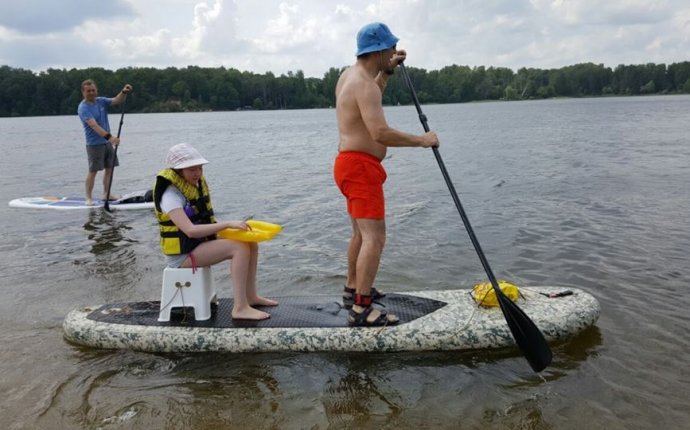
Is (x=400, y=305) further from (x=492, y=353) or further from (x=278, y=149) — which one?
(x=278, y=149)

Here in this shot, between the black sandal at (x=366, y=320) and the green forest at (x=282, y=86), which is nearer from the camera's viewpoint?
the black sandal at (x=366, y=320)

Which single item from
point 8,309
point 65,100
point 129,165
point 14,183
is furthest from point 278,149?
point 65,100

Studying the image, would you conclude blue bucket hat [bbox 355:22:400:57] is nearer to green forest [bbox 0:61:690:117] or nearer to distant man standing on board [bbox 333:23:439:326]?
distant man standing on board [bbox 333:23:439:326]

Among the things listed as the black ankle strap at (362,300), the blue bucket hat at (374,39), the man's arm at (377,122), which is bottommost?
the black ankle strap at (362,300)

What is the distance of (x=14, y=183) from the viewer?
19.0m

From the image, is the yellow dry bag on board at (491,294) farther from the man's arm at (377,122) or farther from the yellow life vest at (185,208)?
the yellow life vest at (185,208)

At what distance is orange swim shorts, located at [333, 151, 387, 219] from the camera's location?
4965 millimetres

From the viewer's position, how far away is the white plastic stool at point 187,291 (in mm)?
5301

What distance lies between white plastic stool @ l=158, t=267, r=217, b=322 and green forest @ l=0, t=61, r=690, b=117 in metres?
101

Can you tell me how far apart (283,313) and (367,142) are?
1.98 metres

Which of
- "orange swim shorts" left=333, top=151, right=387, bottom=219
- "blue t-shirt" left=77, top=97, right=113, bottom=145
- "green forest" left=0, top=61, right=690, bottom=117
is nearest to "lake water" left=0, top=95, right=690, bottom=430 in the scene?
"orange swim shorts" left=333, top=151, right=387, bottom=219

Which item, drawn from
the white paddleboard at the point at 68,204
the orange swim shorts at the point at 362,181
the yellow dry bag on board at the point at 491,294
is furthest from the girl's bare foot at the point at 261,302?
the white paddleboard at the point at 68,204

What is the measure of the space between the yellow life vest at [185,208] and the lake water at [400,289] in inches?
42.4

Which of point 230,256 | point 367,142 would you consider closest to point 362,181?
point 367,142
